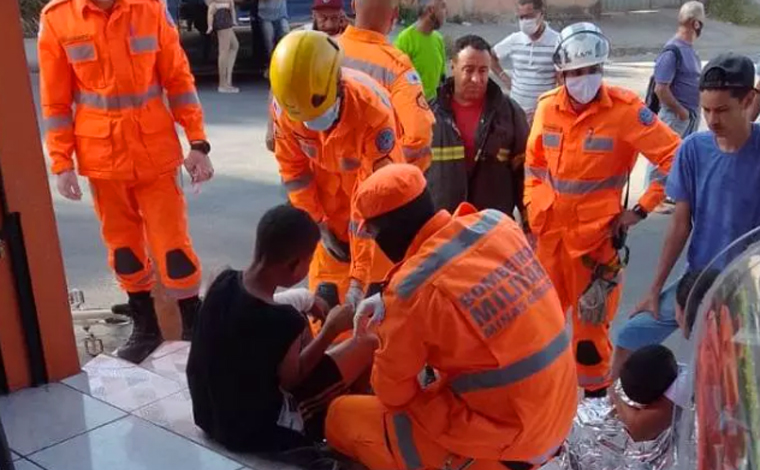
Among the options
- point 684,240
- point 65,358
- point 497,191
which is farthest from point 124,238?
point 684,240

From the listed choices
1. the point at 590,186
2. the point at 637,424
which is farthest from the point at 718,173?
the point at 637,424

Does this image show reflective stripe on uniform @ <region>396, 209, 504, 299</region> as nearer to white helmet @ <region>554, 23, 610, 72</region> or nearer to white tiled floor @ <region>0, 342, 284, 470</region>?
white tiled floor @ <region>0, 342, 284, 470</region>

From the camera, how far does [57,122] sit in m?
4.32

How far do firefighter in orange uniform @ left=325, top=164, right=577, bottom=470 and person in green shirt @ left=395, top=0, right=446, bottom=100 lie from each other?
4335 mm

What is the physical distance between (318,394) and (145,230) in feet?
5.11

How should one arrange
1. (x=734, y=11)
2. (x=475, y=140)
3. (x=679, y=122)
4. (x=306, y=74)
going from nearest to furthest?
(x=306, y=74) → (x=475, y=140) → (x=679, y=122) → (x=734, y=11)

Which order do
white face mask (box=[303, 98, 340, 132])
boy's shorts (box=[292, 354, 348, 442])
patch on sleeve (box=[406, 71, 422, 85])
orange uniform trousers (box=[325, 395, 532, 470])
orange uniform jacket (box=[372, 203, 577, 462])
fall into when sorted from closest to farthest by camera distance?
orange uniform jacket (box=[372, 203, 577, 462]), orange uniform trousers (box=[325, 395, 532, 470]), boy's shorts (box=[292, 354, 348, 442]), white face mask (box=[303, 98, 340, 132]), patch on sleeve (box=[406, 71, 422, 85])

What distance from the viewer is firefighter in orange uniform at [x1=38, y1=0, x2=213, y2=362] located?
4.24 metres

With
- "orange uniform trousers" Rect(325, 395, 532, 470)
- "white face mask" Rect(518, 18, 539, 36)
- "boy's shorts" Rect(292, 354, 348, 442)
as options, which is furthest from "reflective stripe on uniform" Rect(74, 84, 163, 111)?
"white face mask" Rect(518, 18, 539, 36)

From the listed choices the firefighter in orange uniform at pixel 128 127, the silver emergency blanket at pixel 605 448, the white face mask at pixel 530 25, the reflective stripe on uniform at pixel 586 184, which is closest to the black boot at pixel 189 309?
the firefighter in orange uniform at pixel 128 127

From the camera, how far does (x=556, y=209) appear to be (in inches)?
172

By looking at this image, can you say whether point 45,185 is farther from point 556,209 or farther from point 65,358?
point 556,209

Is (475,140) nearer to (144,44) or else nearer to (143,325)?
(144,44)

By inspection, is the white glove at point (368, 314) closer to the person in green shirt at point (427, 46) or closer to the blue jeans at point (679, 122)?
the person in green shirt at point (427, 46)
